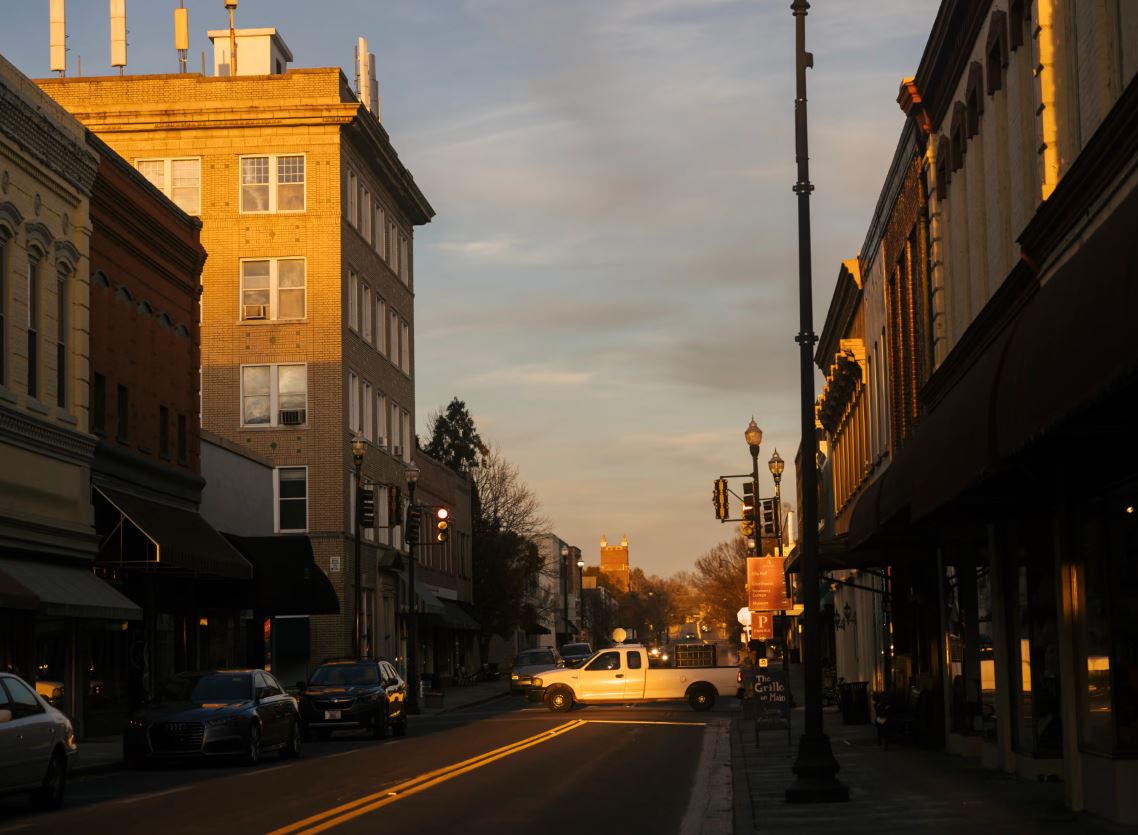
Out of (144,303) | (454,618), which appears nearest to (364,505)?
(144,303)

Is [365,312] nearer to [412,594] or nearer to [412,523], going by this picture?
[412,523]

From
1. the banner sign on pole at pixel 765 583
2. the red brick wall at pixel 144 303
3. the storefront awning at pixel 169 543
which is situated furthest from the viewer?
the red brick wall at pixel 144 303

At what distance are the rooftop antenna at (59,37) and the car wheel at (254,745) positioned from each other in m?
32.7

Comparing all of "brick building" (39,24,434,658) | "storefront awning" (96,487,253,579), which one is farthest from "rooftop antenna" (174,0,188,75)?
"storefront awning" (96,487,253,579)

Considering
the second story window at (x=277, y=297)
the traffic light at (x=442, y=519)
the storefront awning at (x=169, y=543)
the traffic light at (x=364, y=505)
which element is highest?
the second story window at (x=277, y=297)

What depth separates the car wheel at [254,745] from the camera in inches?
1021

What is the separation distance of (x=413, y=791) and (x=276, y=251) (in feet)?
128

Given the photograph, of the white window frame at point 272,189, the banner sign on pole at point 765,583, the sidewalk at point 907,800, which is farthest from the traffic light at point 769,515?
the white window frame at point 272,189

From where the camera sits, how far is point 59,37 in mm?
55000

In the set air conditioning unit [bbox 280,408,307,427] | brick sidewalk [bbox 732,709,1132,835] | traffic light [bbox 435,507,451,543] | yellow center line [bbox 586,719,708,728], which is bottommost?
yellow center line [bbox 586,719,708,728]

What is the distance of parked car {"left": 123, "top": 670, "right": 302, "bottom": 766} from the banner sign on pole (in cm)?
944

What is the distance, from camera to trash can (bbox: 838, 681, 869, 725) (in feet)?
114

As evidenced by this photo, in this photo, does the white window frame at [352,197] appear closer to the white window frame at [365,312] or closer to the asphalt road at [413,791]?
the white window frame at [365,312]

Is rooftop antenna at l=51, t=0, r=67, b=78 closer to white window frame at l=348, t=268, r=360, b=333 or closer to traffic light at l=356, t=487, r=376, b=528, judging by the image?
white window frame at l=348, t=268, r=360, b=333
